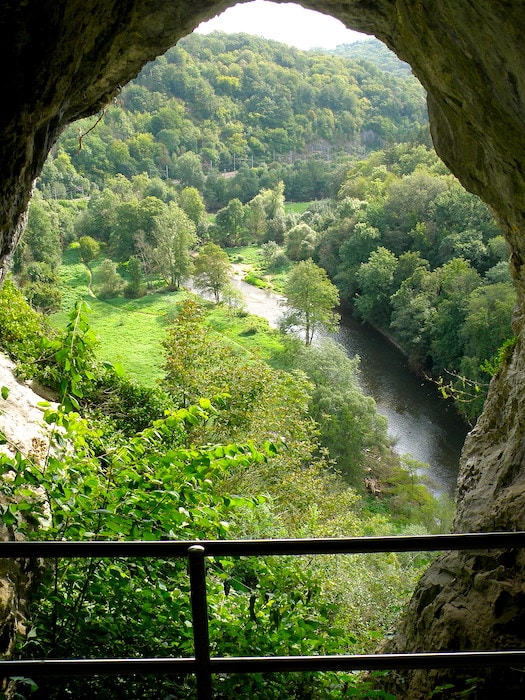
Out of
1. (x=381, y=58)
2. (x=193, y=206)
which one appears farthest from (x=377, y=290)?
(x=381, y=58)

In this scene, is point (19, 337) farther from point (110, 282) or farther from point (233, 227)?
point (233, 227)

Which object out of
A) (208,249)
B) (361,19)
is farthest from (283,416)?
(208,249)

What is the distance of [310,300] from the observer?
38094 millimetres

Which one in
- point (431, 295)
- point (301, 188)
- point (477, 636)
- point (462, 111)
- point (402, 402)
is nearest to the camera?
point (477, 636)

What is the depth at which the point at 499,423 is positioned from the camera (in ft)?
17.5

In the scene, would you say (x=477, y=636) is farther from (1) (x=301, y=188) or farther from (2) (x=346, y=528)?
(1) (x=301, y=188)

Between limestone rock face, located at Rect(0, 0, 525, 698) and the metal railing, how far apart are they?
193 cm

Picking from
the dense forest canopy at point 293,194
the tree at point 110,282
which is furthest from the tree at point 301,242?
the tree at point 110,282

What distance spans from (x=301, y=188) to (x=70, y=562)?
8578 cm

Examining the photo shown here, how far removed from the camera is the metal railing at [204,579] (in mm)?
2021

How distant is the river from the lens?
2583 cm

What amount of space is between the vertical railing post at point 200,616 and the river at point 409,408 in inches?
907

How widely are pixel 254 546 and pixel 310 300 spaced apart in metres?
36.4

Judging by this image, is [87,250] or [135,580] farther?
[87,250]
